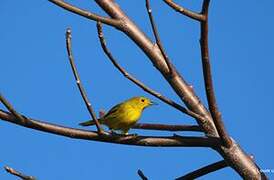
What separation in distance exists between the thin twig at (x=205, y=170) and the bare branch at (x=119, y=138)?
0.29 m

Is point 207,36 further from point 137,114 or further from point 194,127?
point 137,114

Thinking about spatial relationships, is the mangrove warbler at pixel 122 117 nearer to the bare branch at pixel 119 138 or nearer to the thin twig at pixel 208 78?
the bare branch at pixel 119 138

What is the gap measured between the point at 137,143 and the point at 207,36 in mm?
854

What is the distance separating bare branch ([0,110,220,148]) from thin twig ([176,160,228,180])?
0.29 m

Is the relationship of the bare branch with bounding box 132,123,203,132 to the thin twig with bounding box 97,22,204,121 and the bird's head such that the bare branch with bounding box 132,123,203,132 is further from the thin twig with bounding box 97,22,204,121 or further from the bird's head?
the bird's head

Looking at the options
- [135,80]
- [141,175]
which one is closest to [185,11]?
[135,80]

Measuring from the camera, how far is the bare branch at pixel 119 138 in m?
3.14

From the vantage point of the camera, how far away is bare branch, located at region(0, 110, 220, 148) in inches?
123

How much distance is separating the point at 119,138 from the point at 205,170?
62 centimetres

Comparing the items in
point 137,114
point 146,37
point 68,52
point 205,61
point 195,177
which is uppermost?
point 137,114

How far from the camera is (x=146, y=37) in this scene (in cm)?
373

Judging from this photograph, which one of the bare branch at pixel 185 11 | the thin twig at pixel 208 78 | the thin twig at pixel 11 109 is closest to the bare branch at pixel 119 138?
the thin twig at pixel 11 109

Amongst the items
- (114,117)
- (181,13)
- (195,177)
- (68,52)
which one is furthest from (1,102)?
(114,117)

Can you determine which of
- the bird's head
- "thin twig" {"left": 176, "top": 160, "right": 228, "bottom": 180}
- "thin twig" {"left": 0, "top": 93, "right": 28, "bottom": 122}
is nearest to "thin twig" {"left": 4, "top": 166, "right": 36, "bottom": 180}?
"thin twig" {"left": 0, "top": 93, "right": 28, "bottom": 122}
